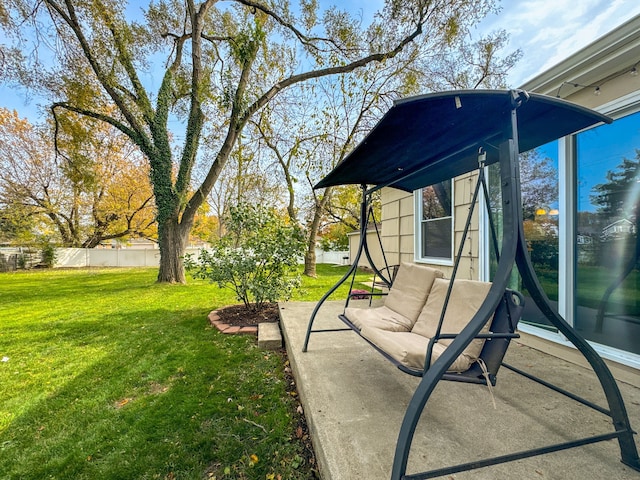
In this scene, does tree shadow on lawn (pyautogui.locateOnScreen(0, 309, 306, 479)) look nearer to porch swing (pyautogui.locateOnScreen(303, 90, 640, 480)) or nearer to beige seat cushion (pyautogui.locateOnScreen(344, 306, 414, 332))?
beige seat cushion (pyautogui.locateOnScreen(344, 306, 414, 332))

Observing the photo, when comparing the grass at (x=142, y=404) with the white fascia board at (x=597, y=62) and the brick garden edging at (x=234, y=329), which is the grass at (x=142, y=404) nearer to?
the brick garden edging at (x=234, y=329)

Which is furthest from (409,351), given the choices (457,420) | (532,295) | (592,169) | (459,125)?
(592,169)

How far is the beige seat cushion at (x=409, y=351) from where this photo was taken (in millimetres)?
1634

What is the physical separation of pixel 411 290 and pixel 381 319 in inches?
19.3

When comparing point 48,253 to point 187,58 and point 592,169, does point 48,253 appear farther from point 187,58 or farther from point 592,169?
point 592,169

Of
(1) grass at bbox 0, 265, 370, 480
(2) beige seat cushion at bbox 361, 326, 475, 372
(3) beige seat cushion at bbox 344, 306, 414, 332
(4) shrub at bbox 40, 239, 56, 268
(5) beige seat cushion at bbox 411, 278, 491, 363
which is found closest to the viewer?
(2) beige seat cushion at bbox 361, 326, 475, 372

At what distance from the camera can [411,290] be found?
286cm

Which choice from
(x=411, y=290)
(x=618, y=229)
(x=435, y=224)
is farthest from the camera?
(x=435, y=224)

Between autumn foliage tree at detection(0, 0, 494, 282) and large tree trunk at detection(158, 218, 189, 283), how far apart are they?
0.03m

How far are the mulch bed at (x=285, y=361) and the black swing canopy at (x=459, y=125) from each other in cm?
205

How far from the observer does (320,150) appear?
364 inches

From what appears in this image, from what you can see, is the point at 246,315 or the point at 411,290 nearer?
the point at 411,290

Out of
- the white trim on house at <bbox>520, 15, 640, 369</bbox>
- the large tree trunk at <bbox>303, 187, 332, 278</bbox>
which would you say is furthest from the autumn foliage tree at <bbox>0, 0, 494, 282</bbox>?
the white trim on house at <bbox>520, 15, 640, 369</bbox>

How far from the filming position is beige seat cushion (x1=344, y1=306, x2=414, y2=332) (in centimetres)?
245
